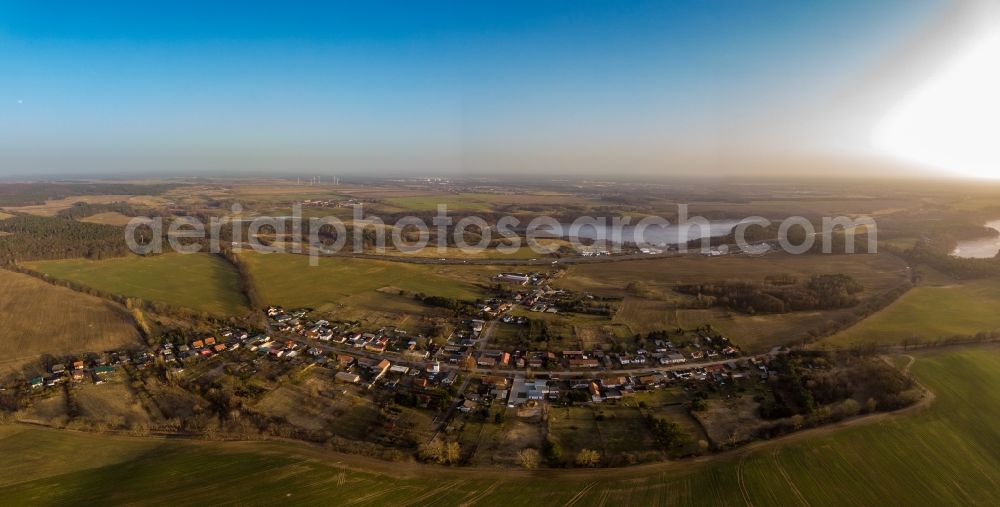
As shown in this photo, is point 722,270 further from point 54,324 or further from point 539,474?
point 54,324

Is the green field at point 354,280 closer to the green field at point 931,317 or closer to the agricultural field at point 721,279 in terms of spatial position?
the agricultural field at point 721,279

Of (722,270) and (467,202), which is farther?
(467,202)

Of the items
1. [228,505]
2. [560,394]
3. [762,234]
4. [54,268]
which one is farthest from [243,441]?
[762,234]

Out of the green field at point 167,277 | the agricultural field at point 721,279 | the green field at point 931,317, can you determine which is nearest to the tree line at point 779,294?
the agricultural field at point 721,279

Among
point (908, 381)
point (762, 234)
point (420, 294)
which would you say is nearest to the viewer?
point (908, 381)

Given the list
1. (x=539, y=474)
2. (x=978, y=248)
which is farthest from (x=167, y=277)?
(x=978, y=248)

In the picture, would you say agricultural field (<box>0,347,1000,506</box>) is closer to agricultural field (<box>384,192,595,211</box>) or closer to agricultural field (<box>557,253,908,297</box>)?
agricultural field (<box>557,253,908,297</box>)

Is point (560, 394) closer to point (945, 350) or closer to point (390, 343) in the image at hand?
point (390, 343)
